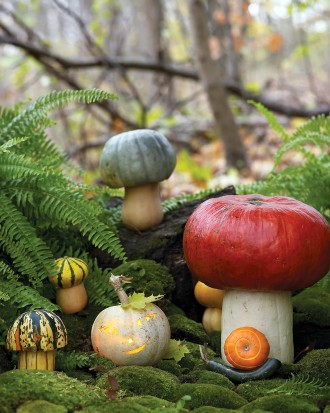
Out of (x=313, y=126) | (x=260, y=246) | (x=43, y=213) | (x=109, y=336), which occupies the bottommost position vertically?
(x=109, y=336)

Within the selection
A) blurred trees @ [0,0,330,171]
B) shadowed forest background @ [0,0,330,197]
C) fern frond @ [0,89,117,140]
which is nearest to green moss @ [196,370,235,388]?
fern frond @ [0,89,117,140]

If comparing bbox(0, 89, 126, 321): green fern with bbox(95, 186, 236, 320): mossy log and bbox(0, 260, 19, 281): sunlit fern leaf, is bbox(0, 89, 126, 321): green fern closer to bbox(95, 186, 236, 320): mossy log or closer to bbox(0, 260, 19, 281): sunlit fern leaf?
bbox(0, 260, 19, 281): sunlit fern leaf

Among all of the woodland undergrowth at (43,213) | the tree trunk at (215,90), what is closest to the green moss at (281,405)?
the woodland undergrowth at (43,213)

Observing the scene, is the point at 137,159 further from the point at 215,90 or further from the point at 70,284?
the point at 215,90

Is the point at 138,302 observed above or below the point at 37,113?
below

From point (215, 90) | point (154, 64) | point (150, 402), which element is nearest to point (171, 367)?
point (150, 402)

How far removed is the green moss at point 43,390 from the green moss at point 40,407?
3cm

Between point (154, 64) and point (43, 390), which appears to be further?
point (154, 64)

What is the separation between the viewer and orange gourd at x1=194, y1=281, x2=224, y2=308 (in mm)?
2889

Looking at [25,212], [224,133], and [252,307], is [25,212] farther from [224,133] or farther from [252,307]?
[224,133]

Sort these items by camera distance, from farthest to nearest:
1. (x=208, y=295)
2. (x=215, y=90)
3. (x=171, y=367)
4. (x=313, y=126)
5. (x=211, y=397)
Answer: (x=215, y=90), (x=313, y=126), (x=208, y=295), (x=171, y=367), (x=211, y=397)

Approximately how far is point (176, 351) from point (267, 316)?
45 centimetres

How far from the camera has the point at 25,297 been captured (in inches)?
101

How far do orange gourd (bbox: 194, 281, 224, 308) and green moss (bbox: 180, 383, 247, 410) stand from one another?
29.6 inches
